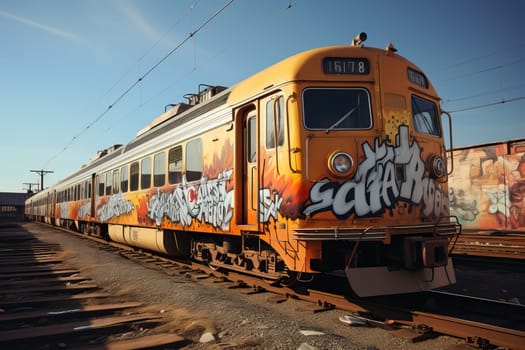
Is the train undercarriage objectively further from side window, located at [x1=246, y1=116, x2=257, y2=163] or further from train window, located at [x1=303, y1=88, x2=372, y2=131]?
train window, located at [x1=303, y1=88, x2=372, y2=131]

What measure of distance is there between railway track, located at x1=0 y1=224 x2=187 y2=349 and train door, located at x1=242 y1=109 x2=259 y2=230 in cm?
206

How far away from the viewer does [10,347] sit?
14.9ft

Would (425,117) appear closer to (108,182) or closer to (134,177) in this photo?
(134,177)

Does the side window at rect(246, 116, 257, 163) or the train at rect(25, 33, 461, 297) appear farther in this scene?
the side window at rect(246, 116, 257, 163)

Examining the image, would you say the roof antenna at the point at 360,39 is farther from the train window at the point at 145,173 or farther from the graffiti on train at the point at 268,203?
the train window at the point at 145,173

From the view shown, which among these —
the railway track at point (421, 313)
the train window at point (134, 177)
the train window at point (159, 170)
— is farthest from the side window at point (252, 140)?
the train window at point (134, 177)

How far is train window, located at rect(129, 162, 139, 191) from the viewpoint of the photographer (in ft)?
42.5

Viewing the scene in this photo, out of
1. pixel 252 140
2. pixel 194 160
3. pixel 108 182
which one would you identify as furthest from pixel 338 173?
pixel 108 182

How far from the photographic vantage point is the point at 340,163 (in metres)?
5.95

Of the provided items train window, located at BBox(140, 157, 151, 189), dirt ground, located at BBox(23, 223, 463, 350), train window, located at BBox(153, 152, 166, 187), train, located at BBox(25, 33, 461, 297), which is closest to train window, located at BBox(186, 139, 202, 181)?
train, located at BBox(25, 33, 461, 297)

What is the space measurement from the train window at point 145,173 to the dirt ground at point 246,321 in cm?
389

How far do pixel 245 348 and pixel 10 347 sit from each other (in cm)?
255

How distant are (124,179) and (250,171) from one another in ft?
28.1

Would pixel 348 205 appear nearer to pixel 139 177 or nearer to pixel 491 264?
pixel 491 264
